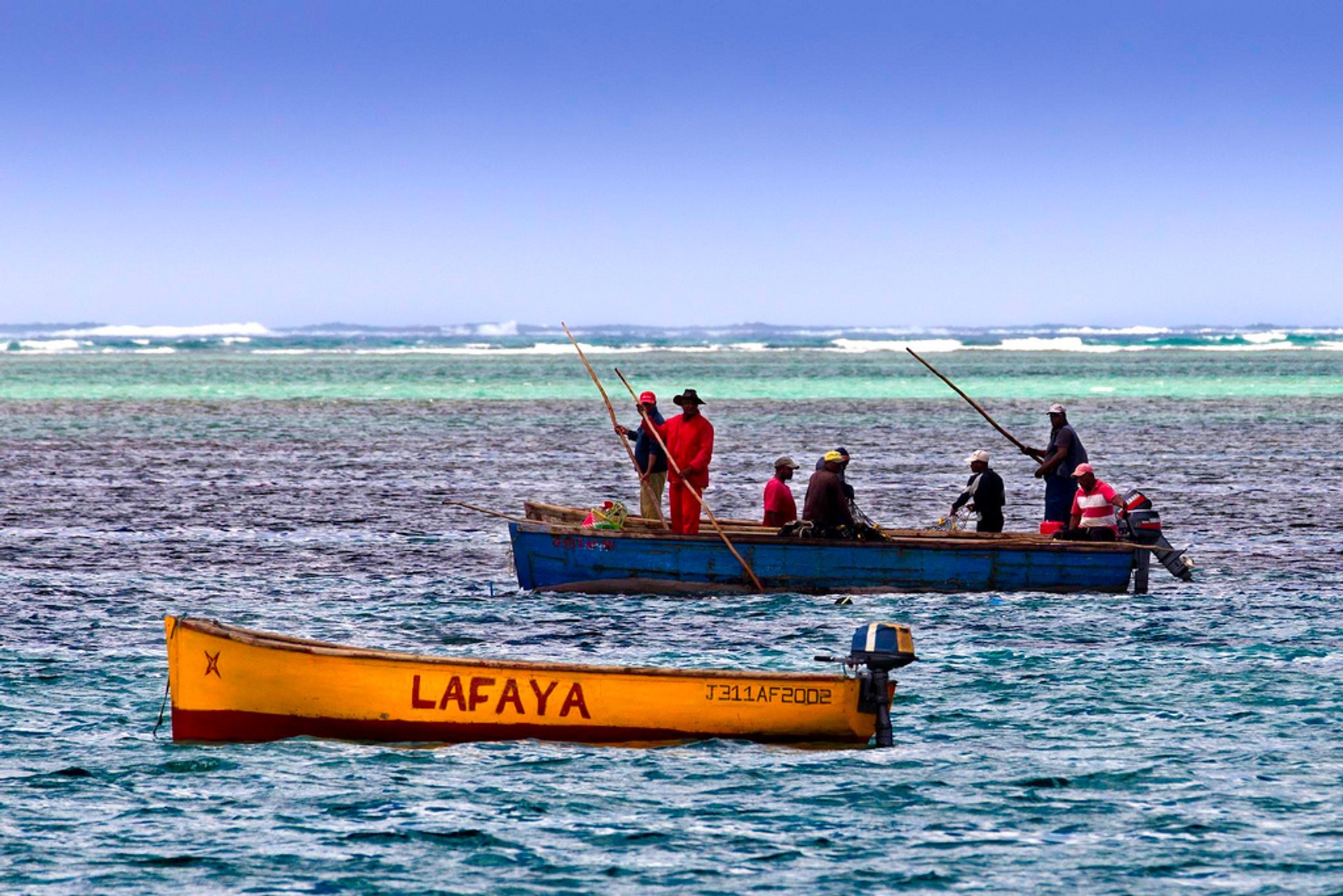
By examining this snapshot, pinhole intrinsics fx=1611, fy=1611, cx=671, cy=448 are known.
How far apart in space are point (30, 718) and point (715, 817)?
241 inches

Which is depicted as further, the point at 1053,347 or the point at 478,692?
the point at 1053,347

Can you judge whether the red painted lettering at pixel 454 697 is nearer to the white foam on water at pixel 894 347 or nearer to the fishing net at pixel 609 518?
the fishing net at pixel 609 518

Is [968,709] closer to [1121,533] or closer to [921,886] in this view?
[921,886]

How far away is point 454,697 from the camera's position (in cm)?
1230

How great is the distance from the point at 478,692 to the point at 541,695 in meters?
0.48

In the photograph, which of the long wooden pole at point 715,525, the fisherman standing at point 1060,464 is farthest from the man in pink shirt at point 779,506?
the fisherman standing at point 1060,464

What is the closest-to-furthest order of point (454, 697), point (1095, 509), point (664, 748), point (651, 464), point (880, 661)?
1. point (454, 697)
2. point (880, 661)
3. point (664, 748)
4. point (1095, 509)
5. point (651, 464)

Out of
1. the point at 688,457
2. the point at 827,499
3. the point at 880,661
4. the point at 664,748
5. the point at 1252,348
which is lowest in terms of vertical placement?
the point at 664,748

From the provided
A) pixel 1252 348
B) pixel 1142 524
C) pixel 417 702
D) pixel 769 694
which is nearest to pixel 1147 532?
pixel 1142 524

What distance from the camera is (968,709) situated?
13.8 m

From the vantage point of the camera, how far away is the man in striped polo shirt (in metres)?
19.0

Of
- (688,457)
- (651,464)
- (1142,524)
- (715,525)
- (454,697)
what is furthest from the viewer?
(651,464)

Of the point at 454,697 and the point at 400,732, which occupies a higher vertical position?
the point at 454,697

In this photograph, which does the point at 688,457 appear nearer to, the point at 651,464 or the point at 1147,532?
the point at 651,464
